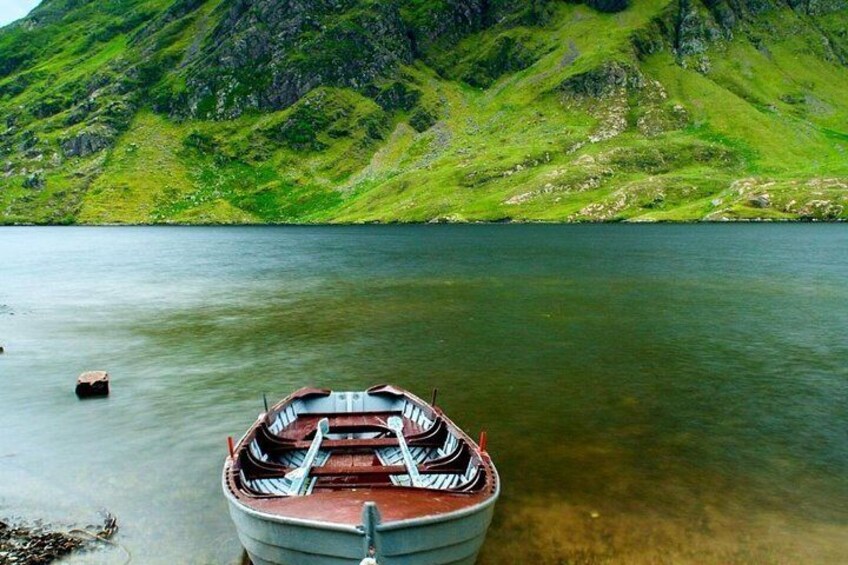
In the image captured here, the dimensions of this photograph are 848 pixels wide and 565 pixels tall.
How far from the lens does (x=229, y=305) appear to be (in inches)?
2584

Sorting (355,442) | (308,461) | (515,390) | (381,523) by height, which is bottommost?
(515,390)

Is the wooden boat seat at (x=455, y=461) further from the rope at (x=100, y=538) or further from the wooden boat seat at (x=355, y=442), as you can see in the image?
the rope at (x=100, y=538)

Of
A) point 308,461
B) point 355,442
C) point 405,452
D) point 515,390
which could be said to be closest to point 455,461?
point 405,452

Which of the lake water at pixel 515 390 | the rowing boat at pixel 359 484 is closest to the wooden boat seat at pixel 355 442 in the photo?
the rowing boat at pixel 359 484

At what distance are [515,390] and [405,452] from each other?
51.2 ft

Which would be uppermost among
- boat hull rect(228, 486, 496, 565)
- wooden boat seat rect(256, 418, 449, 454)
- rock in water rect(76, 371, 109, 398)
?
boat hull rect(228, 486, 496, 565)

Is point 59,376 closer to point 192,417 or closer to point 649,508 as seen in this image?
point 192,417

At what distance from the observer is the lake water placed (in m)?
19.1

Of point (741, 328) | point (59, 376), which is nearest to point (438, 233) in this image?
point (741, 328)

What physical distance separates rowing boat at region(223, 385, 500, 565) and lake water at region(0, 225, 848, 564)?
8.89 ft

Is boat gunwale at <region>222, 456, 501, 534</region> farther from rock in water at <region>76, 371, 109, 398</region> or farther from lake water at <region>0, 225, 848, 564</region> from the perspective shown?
rock in water at <region>76, 371, 109, 398</region>

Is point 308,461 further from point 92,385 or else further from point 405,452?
point 92,385

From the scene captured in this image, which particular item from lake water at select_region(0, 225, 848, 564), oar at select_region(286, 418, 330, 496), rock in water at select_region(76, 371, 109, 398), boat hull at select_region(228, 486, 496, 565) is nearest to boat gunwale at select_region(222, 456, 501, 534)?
boat hull at select_region(228, 486, 496, 565)

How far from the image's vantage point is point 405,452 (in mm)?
19312
